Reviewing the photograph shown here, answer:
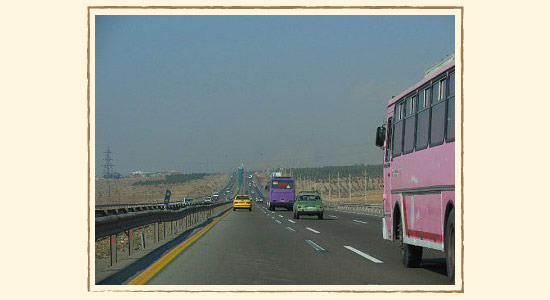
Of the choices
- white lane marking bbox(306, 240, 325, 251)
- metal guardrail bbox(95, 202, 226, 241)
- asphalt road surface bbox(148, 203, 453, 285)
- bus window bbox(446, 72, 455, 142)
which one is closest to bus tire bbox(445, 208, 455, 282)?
asphalt road surface bbox(148, 203, 453, 285)

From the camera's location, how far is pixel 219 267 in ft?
46.6

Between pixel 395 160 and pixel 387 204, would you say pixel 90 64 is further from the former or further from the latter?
pixel 387 204

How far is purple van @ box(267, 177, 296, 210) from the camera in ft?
220

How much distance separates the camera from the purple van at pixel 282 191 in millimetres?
66938

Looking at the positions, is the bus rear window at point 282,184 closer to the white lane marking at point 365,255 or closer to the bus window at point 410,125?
the white lane marking at point 365,255

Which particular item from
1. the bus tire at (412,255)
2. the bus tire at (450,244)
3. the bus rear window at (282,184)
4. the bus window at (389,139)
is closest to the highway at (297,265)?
the bus tire at (412,255)

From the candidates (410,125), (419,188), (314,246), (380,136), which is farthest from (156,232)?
(419,188)

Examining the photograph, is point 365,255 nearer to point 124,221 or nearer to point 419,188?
point 419,188

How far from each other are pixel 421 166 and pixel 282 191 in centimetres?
5515

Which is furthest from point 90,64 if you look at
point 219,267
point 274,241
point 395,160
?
point 274,241

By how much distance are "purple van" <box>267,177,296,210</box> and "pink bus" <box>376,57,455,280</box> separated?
5015cm

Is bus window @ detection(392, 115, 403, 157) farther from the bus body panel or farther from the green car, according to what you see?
the green car

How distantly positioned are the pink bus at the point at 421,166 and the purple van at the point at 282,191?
50.1 metres
